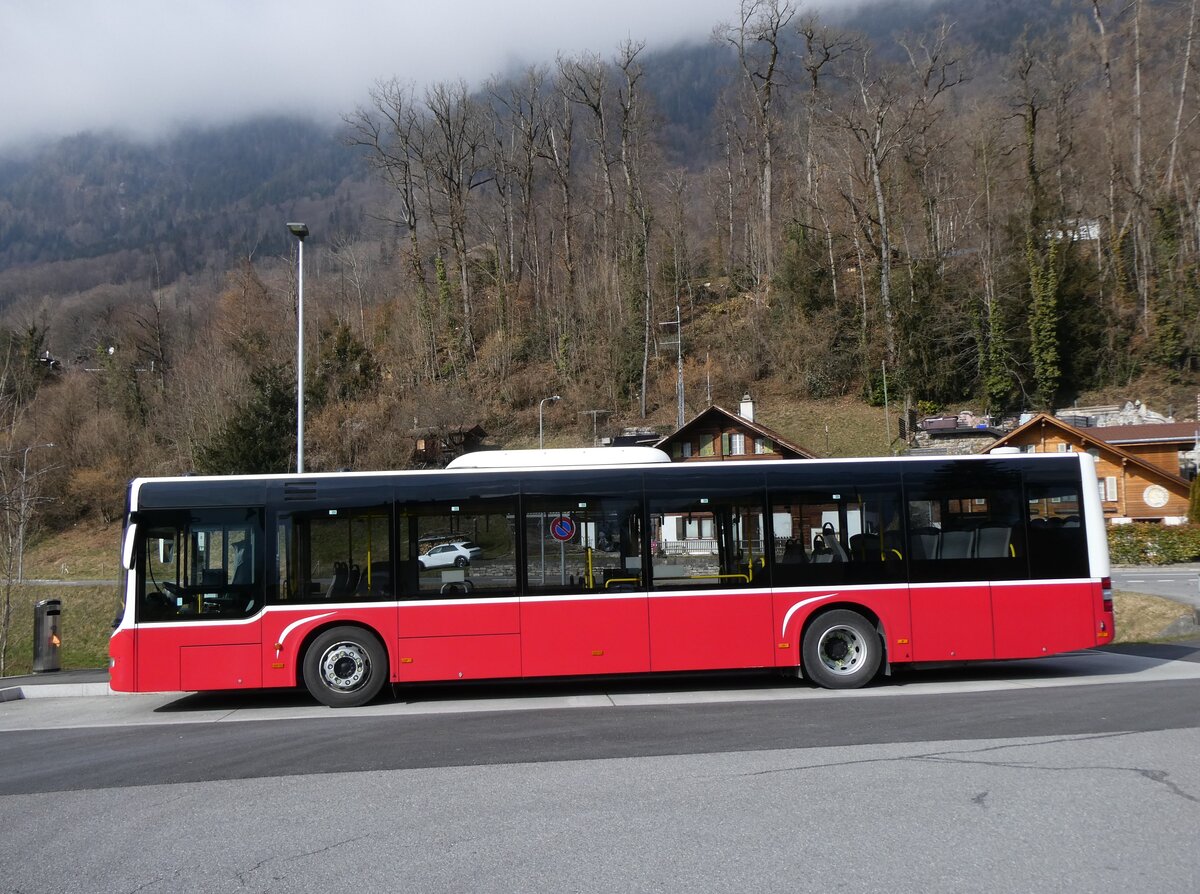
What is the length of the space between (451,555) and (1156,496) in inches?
1634

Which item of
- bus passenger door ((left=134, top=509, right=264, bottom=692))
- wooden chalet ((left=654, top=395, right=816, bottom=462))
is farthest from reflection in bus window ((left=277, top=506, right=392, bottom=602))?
wooden chalet ((left=654, top=395, right=816, bottom=462))

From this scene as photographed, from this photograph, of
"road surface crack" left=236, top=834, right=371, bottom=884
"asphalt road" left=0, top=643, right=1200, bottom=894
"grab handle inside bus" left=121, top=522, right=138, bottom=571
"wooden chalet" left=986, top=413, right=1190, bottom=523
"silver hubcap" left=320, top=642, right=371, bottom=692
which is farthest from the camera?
"wooden chalet" left=986, top=413, right=1190, bottom=523

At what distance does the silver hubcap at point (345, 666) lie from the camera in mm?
12125

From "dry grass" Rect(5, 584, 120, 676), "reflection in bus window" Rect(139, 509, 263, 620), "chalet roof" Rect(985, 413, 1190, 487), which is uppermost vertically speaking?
"chalet roof" Rect(985, 413, 1190, 487)

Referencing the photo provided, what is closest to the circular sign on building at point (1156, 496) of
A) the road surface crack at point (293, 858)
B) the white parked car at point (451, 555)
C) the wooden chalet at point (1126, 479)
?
the wooden chalet at point (1126, 479)

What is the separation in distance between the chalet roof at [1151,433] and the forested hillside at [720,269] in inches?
198

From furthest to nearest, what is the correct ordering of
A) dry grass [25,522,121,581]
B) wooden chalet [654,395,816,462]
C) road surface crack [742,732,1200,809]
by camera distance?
dry grass [25,522,121,581], wooden chalet [654,395,816,462], road surface crack [742,732,1200,809]

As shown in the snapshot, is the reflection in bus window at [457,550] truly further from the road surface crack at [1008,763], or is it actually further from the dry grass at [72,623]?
the dry grass at [72,623]

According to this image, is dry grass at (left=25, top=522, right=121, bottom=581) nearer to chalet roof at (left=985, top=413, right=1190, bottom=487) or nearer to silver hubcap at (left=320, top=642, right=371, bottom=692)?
silver hubcap at (left=320, top=642, right=371, bottom=692)

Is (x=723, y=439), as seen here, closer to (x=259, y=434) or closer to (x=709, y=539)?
(x=259, y=434)

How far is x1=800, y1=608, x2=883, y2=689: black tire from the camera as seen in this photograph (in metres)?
12.4

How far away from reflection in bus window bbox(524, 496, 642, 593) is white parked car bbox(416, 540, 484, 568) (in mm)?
749

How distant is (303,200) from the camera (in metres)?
150

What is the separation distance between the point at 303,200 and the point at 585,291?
9743 centimetres
